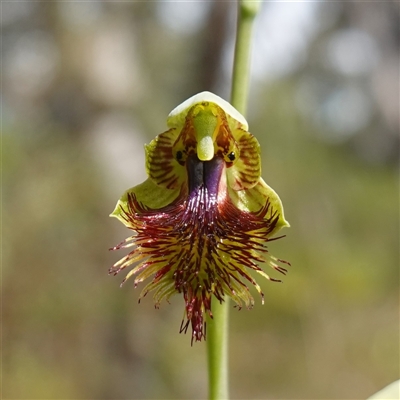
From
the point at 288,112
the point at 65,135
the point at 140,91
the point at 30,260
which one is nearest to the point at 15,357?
the point at 30,260

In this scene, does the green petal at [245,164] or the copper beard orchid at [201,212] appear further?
the green petal at [245,164]

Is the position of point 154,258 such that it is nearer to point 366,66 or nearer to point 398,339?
point 398,339

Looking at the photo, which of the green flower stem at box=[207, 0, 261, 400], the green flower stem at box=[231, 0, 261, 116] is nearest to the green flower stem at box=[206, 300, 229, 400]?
the green flower stem at box=[207, 0, 261, 400]

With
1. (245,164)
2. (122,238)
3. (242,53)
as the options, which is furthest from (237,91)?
(122,238)

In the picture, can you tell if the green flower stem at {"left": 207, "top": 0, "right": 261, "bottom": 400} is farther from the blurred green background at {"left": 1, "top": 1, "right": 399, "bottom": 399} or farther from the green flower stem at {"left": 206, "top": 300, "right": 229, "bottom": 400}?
the blurred green background at {"left": 1, "top": 1, "right": 399, "bottom": 399}

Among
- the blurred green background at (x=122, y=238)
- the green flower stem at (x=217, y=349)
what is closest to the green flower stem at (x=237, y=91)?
the green flower stem at (x=217, y=349)

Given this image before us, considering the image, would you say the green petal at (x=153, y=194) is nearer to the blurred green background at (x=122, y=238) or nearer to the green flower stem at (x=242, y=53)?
the green flower stem at (x=242, y=53)
